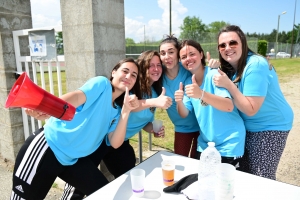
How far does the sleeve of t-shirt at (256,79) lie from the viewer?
1.98 m

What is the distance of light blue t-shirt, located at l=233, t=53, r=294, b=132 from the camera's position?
78.2 inches

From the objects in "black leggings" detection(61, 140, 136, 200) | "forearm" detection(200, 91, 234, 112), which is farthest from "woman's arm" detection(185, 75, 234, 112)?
"black leggings" detection(61, 140, 136, 200)

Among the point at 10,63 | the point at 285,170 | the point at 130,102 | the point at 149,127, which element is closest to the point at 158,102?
the point at 130,102

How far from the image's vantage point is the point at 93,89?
6.91 feet

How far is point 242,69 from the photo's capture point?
212 cm

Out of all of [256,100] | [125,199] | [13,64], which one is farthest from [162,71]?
[13,64]

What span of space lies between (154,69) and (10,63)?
2485mm

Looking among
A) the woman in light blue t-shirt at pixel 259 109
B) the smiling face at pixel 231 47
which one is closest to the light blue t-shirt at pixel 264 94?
the woman in light blue t-shirt at pixel 259 109

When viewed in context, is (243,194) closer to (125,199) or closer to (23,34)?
(125,199)

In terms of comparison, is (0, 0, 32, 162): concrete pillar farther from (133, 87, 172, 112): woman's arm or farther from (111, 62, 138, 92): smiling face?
(133, 87, 172, 112): woman's arm

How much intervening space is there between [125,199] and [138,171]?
0.66 feet

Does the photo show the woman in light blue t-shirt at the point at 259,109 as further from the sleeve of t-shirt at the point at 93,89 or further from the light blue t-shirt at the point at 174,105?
the sleeve of t-shirt at the point at 93,89

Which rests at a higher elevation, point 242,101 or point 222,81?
point 222,81

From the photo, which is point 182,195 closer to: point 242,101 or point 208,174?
A: point 208,174
